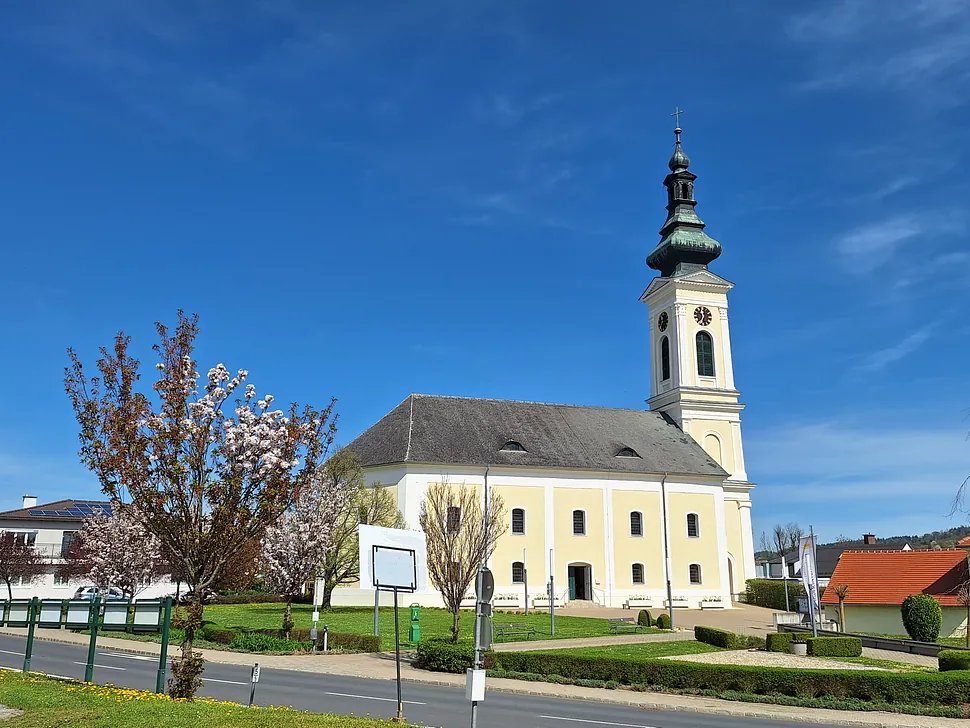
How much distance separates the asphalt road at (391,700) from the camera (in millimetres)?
16266

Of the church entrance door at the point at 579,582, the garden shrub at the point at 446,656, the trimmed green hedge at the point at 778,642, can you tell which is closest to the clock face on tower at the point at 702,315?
the church entrance door at the point at 579,582

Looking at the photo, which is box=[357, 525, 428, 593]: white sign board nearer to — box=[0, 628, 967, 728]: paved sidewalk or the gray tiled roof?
box=[0, 628, 967, 728]: paved sidewalk

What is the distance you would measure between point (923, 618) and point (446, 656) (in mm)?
20740

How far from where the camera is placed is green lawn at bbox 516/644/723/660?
26141mm

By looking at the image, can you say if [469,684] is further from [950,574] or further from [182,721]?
[950,574]

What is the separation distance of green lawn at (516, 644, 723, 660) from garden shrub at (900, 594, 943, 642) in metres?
9.47

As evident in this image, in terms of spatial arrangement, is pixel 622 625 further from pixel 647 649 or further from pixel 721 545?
pixel 721 545

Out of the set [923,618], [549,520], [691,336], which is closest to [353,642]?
[549,520]

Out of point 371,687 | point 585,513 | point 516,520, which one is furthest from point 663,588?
point 371,687

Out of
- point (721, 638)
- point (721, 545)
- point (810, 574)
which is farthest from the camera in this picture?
point (721, 545)

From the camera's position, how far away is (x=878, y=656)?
2836cm

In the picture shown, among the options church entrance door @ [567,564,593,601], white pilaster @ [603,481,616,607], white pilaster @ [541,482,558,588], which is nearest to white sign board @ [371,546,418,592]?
white pilaster @ [541,482,558,588]

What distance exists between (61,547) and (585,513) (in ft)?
124

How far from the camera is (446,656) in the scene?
79.4 feet
